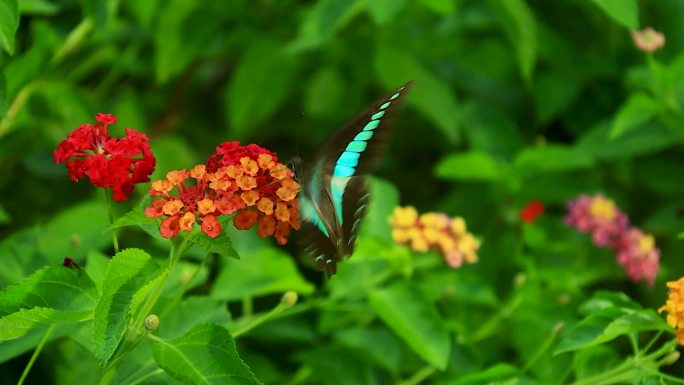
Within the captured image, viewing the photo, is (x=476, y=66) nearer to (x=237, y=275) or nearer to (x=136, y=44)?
(x=136, y=44)

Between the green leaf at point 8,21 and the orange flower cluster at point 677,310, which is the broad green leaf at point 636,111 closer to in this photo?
the orange flower cluster at point 677,310

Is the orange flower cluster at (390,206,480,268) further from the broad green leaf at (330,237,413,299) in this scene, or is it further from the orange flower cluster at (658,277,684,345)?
the orange flower cluster at (658,277,684,345)

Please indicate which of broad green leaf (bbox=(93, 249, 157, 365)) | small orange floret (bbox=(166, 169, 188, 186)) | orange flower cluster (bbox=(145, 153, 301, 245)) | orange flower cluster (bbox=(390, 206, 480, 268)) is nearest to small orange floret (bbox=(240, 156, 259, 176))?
orange flower cluster (bbox=(145, 153, 301, 245))

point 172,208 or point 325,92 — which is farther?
point 325,92

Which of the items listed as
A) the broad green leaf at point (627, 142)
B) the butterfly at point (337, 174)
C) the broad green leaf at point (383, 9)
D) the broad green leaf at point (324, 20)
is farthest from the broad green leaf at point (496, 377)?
the broad green leaf at point (627, 142)

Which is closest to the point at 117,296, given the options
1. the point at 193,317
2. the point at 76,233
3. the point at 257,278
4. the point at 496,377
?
the point at 193,317

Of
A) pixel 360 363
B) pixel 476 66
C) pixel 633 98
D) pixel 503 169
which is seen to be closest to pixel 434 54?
pixel 476 66

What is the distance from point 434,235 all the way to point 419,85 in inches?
29.7

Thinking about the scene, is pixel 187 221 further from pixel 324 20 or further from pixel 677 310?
pixel 324 20

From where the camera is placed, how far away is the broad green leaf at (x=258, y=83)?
10.3 feet

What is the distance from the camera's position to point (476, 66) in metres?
3.41

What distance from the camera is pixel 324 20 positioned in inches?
104

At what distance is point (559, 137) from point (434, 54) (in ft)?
2.27

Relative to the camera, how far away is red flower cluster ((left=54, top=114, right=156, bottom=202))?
1.60 m
